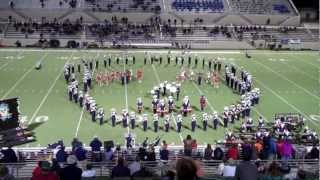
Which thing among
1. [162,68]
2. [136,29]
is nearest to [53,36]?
[136,29]

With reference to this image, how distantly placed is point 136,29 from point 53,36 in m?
5.95

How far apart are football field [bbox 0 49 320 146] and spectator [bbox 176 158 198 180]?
9.85 meters

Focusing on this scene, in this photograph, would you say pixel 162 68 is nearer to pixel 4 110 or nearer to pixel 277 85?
pixel 277 85

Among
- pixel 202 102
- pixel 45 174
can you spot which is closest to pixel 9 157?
pixel 45 174

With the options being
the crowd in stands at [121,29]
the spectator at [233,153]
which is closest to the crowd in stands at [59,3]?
the crowd in stands at [121,29]

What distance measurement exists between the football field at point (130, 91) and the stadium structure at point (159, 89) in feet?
0.19

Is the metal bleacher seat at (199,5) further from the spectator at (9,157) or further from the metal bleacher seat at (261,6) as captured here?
the spectator at (9,157)

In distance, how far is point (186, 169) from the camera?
12.7ft

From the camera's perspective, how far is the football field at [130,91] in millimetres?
14766

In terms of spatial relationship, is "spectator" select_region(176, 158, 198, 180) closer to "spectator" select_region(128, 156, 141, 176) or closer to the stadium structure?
the stadium structure

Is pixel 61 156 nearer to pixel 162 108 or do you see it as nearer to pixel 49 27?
pixel 162 108

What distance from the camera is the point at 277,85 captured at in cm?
2211

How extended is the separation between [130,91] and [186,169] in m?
16.4

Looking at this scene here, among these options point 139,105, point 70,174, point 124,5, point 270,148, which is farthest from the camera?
point 124,5
